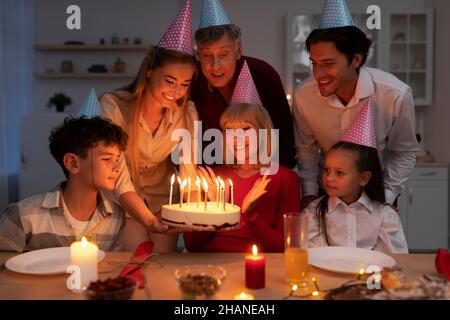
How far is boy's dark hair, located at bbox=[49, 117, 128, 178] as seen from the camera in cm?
189

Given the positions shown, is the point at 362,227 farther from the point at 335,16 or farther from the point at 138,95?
the point at 138,95

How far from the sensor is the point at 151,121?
84.7 inches

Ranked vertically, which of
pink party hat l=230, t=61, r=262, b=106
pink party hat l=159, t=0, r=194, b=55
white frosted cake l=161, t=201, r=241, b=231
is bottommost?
white frosted cake l=161, t=201, r=241, b=231

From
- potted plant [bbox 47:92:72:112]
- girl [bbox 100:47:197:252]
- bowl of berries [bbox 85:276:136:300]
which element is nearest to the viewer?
bowl of berries [bbox 85:276:136:300]

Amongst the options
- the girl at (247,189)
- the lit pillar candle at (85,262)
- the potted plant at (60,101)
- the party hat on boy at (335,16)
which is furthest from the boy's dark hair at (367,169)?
the potted plant at (60,101)

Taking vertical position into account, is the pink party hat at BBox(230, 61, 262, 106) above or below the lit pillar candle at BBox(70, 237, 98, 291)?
above

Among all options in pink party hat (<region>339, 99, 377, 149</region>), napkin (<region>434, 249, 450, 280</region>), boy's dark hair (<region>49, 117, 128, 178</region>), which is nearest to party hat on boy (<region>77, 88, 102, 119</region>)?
boy's dark hair (<region>49, 117, 128, 178</region>)

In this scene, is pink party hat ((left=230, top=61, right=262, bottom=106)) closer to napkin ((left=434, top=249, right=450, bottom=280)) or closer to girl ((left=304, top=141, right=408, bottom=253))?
girl ((left=304, top=141, right=408, bottom=253))

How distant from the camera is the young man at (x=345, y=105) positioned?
2.13 meters

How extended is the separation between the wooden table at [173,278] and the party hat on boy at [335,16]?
101cm

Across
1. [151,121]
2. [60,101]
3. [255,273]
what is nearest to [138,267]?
[255,273]

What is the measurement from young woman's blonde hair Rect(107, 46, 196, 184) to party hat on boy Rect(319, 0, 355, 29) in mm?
594

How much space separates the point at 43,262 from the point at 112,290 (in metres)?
0.48
